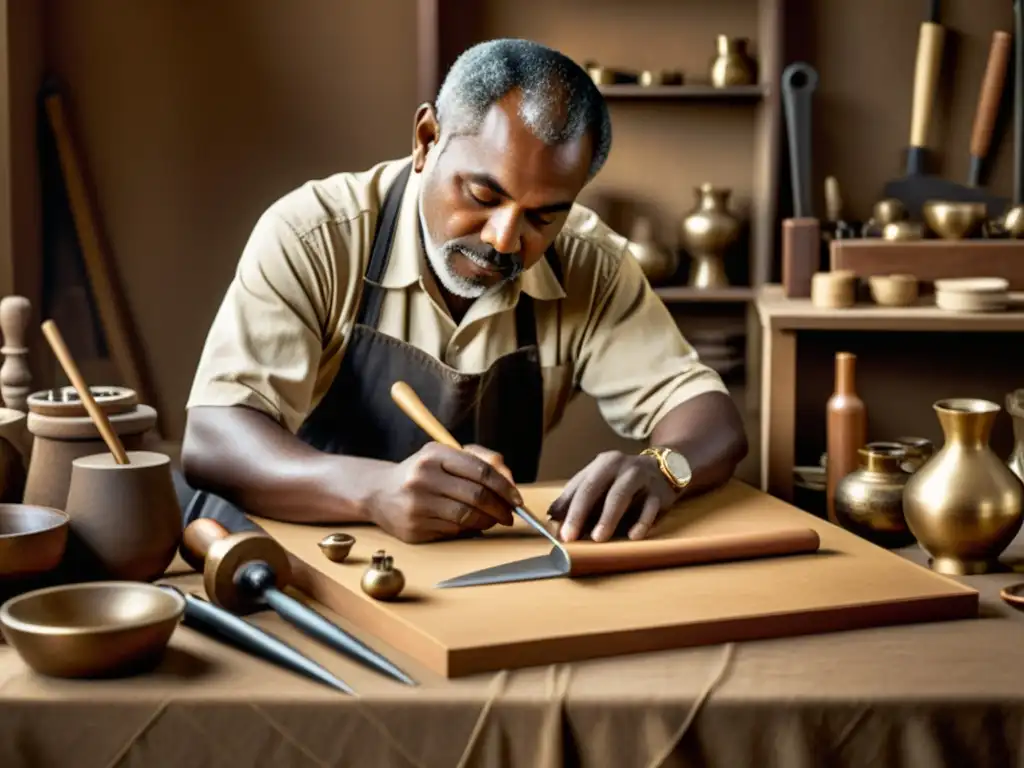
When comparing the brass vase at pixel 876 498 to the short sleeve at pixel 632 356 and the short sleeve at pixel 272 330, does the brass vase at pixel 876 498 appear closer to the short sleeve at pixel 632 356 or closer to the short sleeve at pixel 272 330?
the short sleeve at pixel 632 356

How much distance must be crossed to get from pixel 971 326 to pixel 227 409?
1.69 metres

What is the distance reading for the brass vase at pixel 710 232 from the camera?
4566 mm

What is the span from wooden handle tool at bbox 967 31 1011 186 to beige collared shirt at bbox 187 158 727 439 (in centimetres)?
186

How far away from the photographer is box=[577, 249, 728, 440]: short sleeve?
2738 millimetres

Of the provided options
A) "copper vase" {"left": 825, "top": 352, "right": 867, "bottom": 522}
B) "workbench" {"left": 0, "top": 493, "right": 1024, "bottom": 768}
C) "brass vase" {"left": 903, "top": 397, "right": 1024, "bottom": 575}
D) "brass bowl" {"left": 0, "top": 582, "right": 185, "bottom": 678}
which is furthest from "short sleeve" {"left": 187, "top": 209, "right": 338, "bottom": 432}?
"brass vase" {"left": 903, "top": 397, "right": 1024, "bottom": 575}

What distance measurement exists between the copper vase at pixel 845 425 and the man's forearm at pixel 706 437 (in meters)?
0.17

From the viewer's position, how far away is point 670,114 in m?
4.66

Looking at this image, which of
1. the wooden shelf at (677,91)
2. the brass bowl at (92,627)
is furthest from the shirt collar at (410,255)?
the wooden shelf at (677,91)

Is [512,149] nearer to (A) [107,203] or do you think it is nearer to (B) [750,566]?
(B) [750,566]

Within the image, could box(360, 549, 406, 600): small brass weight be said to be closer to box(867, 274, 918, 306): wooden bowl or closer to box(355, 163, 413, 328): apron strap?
box(355, 163, 413, 328): apron strap

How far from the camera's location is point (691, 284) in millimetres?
4738

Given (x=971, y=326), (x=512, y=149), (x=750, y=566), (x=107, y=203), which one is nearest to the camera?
(x=750, y=566)

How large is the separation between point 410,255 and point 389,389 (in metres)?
0.25

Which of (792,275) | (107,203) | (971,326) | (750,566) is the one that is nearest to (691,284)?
(792,275)
